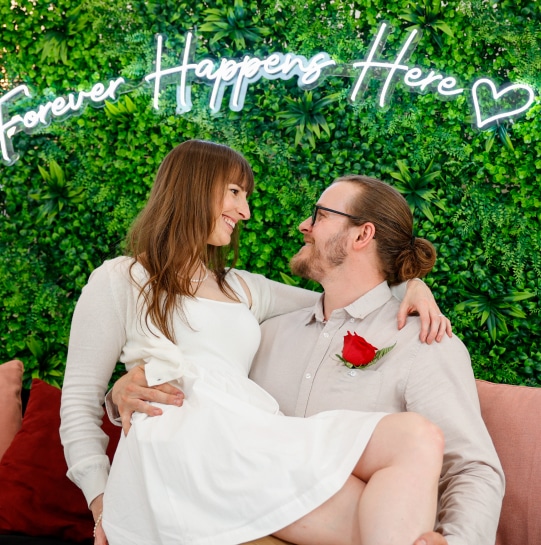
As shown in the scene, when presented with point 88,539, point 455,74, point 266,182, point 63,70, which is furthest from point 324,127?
point 88,539

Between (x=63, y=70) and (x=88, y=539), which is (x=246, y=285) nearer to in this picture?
(x=88, y=539)

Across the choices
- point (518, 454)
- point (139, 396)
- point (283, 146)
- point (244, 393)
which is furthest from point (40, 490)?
point (283, 146)

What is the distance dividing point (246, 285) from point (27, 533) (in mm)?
1152

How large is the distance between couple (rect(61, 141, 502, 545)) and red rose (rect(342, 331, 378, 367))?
0.11 m

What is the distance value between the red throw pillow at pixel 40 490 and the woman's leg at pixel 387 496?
99 cm

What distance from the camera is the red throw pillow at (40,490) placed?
230 cm

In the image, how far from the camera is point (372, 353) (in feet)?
6.83

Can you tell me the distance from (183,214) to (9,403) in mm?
1061

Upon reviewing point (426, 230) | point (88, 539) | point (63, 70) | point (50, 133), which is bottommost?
point (88, 539)

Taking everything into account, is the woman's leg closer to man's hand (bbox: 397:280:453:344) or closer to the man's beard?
man's hand (bbox: 397:280:453:344)

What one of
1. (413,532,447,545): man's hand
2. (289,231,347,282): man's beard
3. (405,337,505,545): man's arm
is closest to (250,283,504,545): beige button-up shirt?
(405,337,505,545): man's arm

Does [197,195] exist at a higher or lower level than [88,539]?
higher

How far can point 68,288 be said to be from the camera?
3.35 meters

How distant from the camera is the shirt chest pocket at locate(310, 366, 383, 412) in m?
2.13
